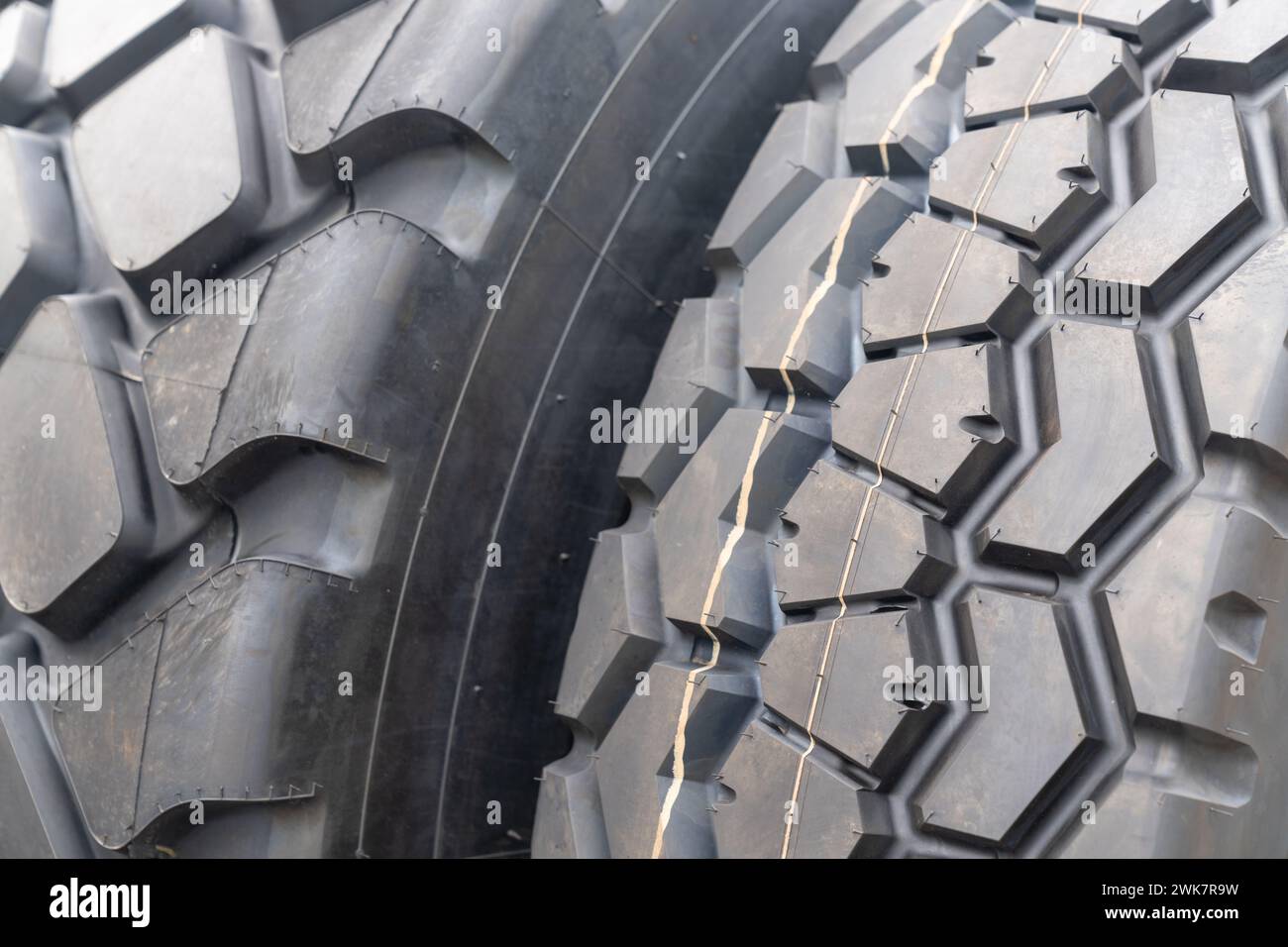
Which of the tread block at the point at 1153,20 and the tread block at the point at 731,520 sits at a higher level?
the tread block at the point at 1153,20

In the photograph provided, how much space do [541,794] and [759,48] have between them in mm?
1391

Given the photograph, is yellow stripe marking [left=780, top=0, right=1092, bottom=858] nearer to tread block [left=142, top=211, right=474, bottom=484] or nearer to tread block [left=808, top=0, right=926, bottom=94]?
tread block [left=808, top=0, right=926, bottom=94]

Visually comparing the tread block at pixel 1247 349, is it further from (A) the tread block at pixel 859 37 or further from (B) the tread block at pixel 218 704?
(B) the tread block at pixel 218 704

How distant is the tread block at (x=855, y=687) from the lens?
1602 mm

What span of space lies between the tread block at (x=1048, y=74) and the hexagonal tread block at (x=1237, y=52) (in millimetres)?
78

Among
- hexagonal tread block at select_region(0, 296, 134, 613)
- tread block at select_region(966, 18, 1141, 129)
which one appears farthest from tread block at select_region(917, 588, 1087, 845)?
hexagonal tread block at select_region(0, 296, 134, 613)

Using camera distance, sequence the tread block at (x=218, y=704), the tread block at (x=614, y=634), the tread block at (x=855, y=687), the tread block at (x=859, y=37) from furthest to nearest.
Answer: the tread block at (x=859, y=37) → the tread block at (x=614, y=634) → the tread block at (x=218, y=704) → the tread block at (x=855, y=687)

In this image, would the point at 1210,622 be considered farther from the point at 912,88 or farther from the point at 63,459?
the point at 63,459

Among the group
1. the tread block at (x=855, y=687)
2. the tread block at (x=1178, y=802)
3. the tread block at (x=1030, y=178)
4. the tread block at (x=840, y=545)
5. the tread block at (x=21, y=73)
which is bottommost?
the tread block at (x=1178, y=802)

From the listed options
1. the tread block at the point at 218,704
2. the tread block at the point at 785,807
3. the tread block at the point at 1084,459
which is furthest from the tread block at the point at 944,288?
the tread block at the point at 218,704

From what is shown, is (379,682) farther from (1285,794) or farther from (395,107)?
(1285,794)

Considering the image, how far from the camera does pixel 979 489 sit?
1665 millimetres

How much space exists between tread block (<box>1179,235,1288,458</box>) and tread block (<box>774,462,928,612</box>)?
0.39 meters
